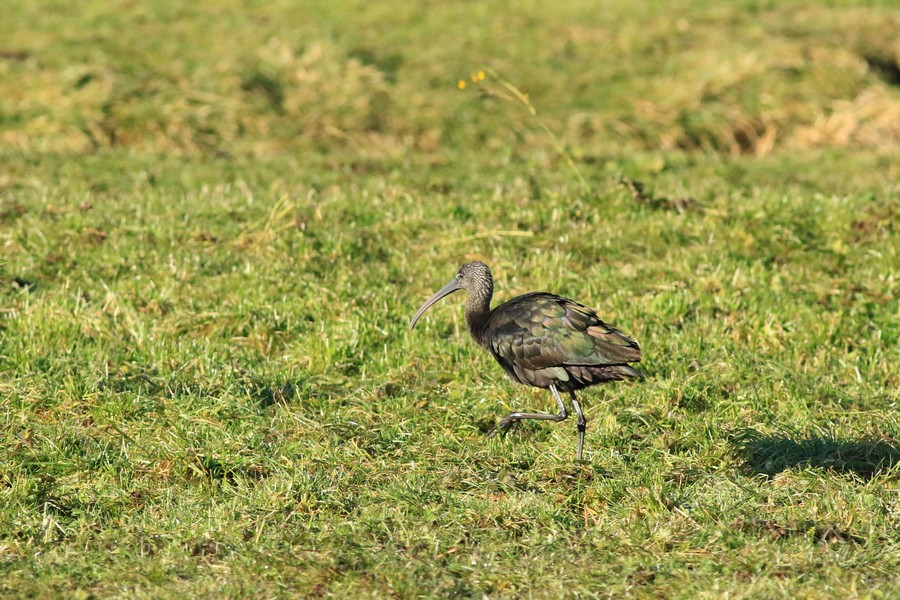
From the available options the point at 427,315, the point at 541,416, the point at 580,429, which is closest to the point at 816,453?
the point at 580,429

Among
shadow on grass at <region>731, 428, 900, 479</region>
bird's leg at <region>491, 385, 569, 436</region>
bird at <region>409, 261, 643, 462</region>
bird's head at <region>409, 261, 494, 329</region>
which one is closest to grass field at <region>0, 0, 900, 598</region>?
shadow on grass at <region>731, 428, 900, 479</region>

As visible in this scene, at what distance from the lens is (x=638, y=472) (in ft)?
24.2

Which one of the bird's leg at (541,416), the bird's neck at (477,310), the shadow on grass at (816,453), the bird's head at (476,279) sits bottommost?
the shadow on grass at (816,453)

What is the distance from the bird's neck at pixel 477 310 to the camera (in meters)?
8.24

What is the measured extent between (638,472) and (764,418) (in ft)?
4.55

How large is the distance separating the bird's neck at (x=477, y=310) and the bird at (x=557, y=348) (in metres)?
0.20

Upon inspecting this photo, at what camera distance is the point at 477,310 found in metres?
8.29

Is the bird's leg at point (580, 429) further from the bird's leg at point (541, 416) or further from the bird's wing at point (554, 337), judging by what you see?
the bird's wing at point (554, 337)

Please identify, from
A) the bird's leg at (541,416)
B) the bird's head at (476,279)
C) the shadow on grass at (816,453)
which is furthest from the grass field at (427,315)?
the bird's head at (476,279)

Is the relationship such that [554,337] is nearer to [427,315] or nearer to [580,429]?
[580,429]

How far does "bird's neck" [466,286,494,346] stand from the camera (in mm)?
8242

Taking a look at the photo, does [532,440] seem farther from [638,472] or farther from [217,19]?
[217,19]

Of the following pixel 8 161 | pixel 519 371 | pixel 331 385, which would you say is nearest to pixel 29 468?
pixel 331 385

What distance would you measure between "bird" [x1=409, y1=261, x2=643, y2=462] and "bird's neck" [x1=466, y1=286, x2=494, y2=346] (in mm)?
200
